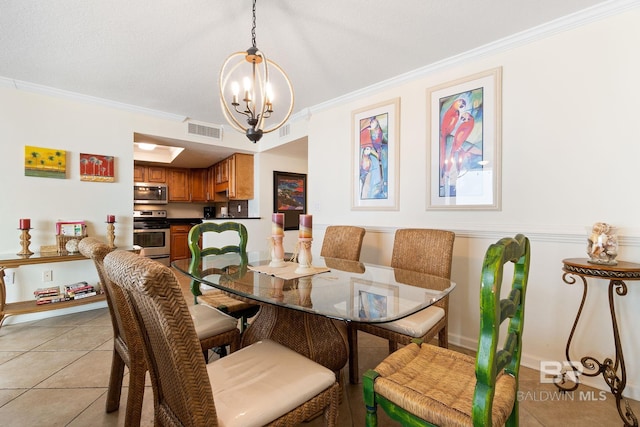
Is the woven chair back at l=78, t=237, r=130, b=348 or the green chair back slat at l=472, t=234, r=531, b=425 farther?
the woven chair back at l=78, t=237, r=130, b=348

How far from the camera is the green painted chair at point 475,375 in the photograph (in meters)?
0.71

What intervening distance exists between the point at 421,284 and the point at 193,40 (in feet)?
7.59

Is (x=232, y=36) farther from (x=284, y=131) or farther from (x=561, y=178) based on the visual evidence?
(x=561, y=178)

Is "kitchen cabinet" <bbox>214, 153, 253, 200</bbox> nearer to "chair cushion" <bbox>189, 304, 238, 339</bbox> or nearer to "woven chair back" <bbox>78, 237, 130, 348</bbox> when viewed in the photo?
"chair cushion" <bbox>189, 304, 238, 339</bbox>

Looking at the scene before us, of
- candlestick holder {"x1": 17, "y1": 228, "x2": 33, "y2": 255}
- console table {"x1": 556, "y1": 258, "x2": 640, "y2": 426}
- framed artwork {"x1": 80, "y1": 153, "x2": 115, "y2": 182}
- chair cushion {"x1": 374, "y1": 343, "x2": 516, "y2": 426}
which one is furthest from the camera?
framed artwork {"x1": 80, "y1": 153, "x2": 115, "y2": 182}

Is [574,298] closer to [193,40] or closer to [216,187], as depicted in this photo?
[193,40]

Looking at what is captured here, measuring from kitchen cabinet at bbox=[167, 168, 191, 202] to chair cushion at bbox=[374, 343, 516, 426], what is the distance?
597 centimetres

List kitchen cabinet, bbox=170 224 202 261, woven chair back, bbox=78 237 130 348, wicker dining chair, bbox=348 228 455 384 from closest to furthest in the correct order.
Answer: woven chair back, bbox=78 237 130 348
wicker dining chair, bbox=348 228 455 384
kitchen cabinet, bbox=170 224 202 261

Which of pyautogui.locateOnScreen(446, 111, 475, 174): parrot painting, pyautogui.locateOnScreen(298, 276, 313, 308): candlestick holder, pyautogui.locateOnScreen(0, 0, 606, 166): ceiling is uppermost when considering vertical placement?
pyautogui.locateOnScreen(0, 0, 606, 166): ceiling

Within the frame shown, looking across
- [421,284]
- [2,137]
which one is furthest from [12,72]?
[421,284]

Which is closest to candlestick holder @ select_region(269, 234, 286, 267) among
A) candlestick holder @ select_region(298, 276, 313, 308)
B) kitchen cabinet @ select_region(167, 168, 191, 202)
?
candlestick holder @ select_region(298, 276, 313, 308)

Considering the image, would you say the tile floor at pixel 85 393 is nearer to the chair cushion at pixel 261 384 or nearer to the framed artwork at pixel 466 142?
the chair cushion at pixel 261 384

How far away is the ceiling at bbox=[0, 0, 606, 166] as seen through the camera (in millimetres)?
1758

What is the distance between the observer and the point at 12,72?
2582 mm
